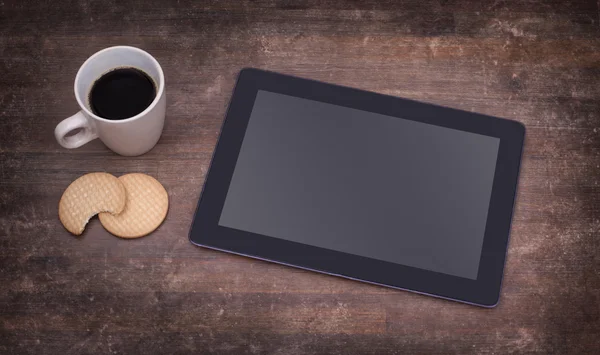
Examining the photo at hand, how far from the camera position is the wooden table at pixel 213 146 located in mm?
777

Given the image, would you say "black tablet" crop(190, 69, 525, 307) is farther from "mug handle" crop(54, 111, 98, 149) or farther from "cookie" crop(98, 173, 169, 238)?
"mug handle" crop(54, 111, 98, 149)

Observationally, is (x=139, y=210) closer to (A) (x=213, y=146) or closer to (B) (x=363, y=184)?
(A) (x=213, y=146)

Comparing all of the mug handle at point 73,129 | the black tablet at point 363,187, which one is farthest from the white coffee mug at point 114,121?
the black tablet at point 363,187

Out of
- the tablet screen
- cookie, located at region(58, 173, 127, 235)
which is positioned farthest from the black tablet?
cookie, located at region(58, 173, 127, 235)

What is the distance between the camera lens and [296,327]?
2.55 ft

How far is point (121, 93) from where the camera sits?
2.50ft

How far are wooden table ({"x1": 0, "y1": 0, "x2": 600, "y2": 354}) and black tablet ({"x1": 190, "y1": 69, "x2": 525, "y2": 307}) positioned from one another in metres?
0.02

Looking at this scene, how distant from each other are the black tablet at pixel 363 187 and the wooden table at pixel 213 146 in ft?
0.07

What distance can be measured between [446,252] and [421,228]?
0.04m

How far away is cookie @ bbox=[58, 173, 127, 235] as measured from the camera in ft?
2.54

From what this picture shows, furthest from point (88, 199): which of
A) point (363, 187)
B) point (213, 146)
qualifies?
point (363, 187)

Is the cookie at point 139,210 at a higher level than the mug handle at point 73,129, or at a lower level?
lower

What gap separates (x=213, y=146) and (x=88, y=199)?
0.55 feet

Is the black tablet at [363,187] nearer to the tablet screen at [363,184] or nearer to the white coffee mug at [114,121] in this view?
the tablet screen at [363,184]
